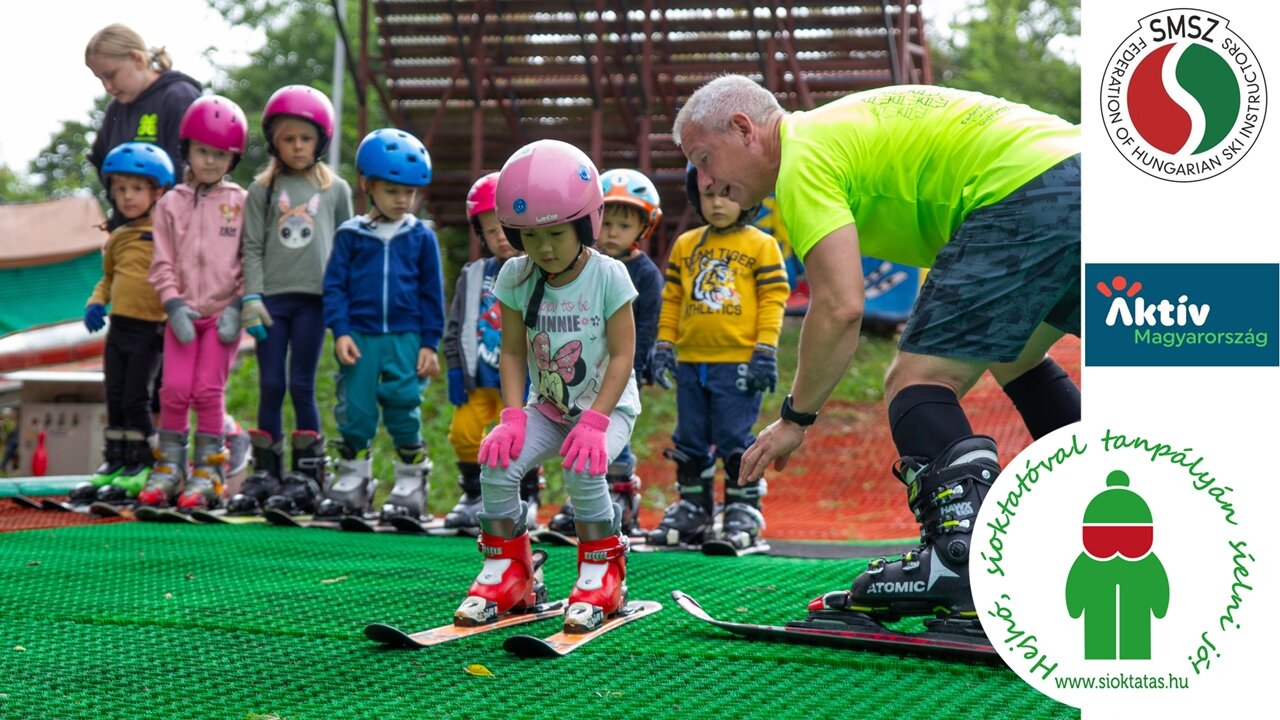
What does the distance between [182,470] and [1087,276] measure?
4877 millimetres

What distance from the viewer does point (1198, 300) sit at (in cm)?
252

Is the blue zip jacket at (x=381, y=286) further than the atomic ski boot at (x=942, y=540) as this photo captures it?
Yes

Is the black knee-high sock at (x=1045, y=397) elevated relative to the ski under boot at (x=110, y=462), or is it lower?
elevated

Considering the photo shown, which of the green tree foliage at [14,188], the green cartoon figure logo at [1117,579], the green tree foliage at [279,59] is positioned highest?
the green tree foliage at [279,59]

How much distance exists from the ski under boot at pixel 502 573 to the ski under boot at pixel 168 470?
3.20 m

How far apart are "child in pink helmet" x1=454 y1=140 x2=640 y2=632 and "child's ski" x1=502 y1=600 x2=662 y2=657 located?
0.10ft

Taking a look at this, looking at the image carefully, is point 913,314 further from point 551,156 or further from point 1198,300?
point 551,156

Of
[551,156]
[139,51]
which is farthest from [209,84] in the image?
[551,156]

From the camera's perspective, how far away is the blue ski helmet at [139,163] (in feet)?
20.7

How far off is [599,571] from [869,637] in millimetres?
782

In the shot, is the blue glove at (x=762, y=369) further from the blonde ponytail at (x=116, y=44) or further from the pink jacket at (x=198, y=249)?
the blonde ponytail at (x=116, y=44)

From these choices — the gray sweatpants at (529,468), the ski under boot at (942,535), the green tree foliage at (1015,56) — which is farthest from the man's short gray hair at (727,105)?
the green tree foliage at (1015,56)

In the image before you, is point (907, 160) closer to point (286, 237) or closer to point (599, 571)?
point (599, 571)

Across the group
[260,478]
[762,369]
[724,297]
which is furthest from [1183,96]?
[260,478]
